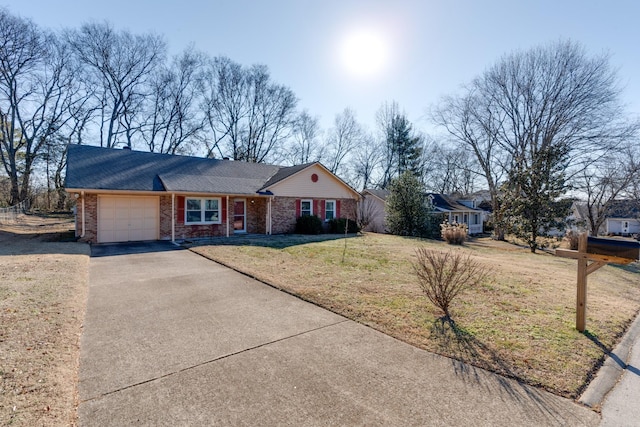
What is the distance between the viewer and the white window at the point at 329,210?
20.2 meters

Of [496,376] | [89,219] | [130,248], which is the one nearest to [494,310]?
[496,376]

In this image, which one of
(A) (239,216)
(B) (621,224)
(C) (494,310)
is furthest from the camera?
(B) (621,224)

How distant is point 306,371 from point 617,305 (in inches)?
267

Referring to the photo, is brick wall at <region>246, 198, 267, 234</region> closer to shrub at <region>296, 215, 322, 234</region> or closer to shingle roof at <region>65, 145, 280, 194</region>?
shingle roof at <region>65, 145, 280, 194</region>

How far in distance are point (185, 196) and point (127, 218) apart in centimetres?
265

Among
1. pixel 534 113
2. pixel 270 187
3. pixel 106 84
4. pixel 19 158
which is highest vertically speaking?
pixel 106 84

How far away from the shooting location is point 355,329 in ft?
14.8

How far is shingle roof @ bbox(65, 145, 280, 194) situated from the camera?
13609mm

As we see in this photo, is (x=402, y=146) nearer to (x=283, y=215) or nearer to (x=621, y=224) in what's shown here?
(x=283, y=215)

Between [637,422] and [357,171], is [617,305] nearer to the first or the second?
[637,422]

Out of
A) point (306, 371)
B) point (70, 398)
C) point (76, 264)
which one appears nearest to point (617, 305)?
point (306, 371)

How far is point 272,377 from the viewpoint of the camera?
127 inches

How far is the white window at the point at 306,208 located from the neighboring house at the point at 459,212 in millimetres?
13772

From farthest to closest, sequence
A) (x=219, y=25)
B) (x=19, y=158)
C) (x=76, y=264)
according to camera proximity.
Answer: (x=19, y=158), (x=219, y=25), (x=76, y=264)
